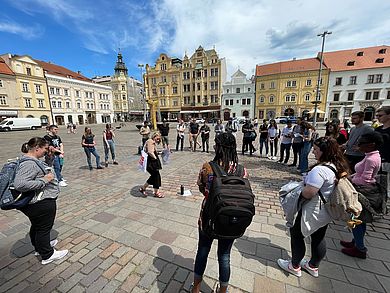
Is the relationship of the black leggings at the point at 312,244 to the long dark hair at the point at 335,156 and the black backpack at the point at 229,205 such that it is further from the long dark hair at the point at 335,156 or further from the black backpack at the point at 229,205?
the black backpack at the point at 229,205

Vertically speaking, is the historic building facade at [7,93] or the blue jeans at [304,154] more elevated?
the historic building facade at [7,93]

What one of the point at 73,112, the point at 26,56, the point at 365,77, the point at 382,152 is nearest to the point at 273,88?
the point at 365,77

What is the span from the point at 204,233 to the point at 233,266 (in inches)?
46.9

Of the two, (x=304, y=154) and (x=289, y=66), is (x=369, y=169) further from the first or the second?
(x=289, y=66)

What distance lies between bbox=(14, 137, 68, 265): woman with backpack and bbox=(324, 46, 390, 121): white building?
4751cm

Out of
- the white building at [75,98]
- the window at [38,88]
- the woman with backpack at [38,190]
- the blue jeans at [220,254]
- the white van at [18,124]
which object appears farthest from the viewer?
the white building at [75,98]

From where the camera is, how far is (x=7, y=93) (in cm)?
3750

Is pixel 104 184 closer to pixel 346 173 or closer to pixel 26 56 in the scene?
pixel 346 173

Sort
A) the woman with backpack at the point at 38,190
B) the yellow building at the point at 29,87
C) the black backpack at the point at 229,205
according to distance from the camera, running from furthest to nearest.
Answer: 1. the yellow building at the point at 29,87
2. the woman with backpack at the point at 38,190
3. the black backpack at the point at 229,205

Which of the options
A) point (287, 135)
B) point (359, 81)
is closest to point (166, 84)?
point (359, 81)

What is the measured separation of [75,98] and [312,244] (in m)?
59.7

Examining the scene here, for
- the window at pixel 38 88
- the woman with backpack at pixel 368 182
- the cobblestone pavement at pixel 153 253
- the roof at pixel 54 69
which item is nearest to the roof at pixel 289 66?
the cobblestone pavement at pixel 153 253

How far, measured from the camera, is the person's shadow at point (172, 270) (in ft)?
7.33

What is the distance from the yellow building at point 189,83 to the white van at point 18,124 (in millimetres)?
28033
